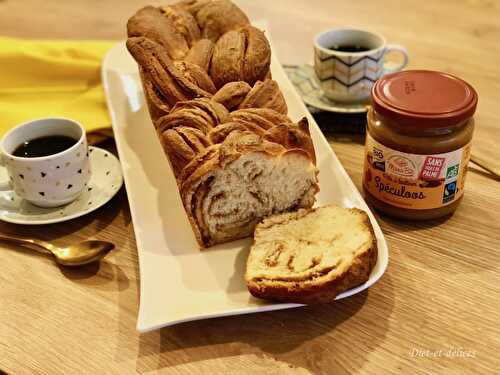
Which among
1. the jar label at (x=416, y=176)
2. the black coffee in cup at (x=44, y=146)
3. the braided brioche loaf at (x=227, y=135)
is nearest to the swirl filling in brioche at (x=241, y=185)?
the braided brioche loaf at (x=227, y=135)

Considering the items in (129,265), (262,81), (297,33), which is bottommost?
(129,265)

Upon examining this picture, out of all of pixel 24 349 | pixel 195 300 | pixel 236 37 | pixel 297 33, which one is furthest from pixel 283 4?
pixel 24 349

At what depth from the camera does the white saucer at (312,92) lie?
168cm

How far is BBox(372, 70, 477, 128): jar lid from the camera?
46.4 inches

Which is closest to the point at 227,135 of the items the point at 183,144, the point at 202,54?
the point at 183,144

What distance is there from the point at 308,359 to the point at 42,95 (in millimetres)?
1293

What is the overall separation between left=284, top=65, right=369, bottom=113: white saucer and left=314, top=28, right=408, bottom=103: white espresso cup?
0.02 meters

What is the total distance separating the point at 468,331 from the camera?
1069 millimetres

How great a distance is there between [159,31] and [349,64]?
0.55 metres

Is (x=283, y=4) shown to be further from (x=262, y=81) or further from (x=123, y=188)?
(x=123, y=188)

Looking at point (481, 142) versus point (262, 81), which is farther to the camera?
point (481, 142)

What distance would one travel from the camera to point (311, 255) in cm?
112

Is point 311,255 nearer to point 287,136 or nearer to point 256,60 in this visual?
point 287,136

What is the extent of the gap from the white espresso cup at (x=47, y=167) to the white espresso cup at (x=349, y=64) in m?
0.73
